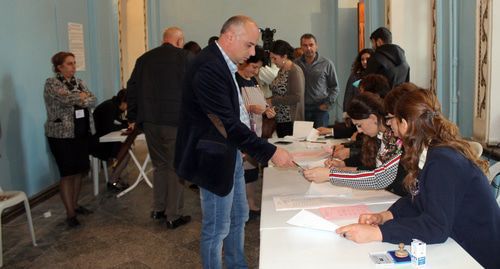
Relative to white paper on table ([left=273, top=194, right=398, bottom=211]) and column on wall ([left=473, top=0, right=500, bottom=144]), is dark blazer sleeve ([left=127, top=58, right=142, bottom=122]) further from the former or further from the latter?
column on wall ([left=473, top=0, right=500, bottom=144])

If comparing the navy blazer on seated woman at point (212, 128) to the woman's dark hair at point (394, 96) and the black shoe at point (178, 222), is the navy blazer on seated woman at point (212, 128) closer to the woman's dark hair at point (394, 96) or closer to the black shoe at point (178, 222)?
the woman's dark hair at point (394, 96)

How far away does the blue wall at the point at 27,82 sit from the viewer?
459 cm

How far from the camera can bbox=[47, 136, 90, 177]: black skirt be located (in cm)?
426

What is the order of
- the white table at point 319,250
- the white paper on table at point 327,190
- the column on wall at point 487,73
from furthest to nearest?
the column on wall at point 487,73
the white paper on table at point 327,190
the white table at point 319,250

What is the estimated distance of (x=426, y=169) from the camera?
5.47 ft

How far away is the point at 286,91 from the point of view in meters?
4.75

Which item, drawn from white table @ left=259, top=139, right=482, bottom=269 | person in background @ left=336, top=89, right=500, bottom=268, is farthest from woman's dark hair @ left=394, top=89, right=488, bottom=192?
white table @ left=259, top=139, right=482, bottom=269

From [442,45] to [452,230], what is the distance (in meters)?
3.36

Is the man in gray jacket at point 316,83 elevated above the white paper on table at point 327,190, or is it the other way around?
the man in gray jacket at point 316,83

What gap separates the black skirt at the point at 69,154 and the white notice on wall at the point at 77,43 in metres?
2.13

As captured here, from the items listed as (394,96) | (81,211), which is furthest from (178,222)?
(394,96)

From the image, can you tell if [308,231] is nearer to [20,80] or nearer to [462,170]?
[462,170]

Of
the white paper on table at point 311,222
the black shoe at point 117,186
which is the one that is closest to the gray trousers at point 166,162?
the black shoe at point 117,186

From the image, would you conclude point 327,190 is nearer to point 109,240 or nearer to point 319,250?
point 319,250
